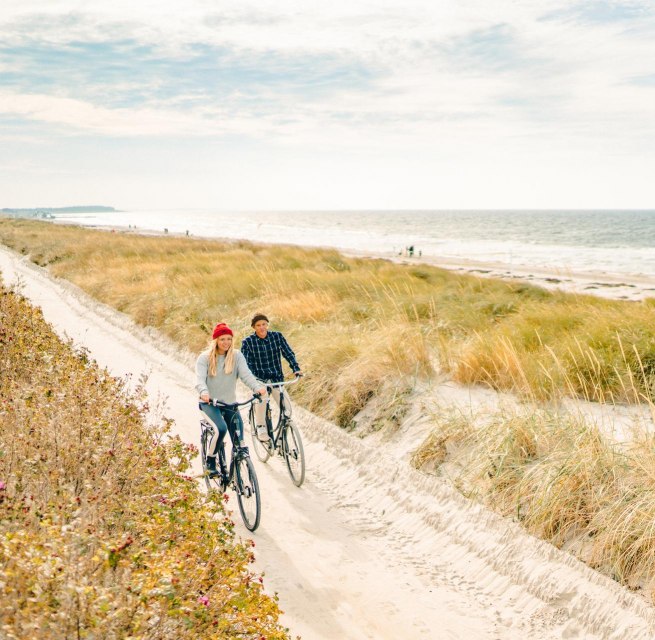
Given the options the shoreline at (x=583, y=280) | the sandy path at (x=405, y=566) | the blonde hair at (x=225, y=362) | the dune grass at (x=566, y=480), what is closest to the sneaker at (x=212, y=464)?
the sandy path at (x=405, y=566)

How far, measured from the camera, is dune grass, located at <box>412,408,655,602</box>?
5.05 meters

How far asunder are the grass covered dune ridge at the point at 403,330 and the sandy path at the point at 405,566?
1.66 metres

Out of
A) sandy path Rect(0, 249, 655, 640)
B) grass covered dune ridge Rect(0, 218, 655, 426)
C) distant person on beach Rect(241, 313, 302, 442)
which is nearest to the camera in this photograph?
sandy path Rect(0, 249, 655, 640)

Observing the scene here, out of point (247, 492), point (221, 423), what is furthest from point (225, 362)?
point (247, 492)

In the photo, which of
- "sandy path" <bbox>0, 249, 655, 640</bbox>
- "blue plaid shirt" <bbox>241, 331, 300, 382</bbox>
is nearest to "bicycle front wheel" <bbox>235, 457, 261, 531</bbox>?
"sandy path" <bbox>0, 249, 655, 640</bbox>

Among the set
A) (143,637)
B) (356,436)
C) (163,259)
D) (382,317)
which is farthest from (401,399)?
(163,259)

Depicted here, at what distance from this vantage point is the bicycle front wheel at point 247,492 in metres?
6.42

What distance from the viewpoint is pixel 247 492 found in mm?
6598

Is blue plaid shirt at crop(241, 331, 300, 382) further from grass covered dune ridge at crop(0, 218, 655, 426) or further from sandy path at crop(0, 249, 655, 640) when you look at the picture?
grass covered dune ridge at crop(0, 218, 655, 426)

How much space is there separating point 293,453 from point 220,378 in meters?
1.48

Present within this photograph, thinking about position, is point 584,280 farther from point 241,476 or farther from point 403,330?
point 241,476

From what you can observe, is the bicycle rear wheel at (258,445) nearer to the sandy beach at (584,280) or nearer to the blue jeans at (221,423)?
the blue jeans at (221,423)

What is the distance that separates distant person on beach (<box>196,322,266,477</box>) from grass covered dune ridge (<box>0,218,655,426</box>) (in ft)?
8.84

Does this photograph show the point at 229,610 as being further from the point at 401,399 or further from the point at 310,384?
the point at 310,384
